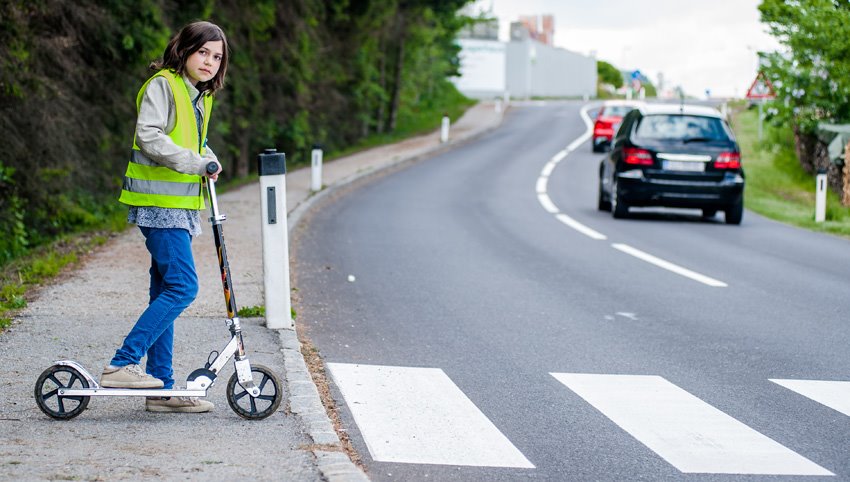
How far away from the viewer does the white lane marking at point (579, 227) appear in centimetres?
1648

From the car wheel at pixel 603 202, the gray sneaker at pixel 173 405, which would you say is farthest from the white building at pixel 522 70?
the gray sneaker at pixel 173 405

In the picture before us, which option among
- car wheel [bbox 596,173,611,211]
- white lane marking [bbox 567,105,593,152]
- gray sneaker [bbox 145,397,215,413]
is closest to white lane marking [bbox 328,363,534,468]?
gray sneaker [bbox 145,397,215,413]

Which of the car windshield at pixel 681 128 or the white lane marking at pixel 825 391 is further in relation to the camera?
the car windshield at pixel 681 128

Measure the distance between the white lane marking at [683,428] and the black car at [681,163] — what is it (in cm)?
1128

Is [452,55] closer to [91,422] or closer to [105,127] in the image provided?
[105,127]

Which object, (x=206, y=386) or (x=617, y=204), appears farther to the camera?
(x=617, y=204)

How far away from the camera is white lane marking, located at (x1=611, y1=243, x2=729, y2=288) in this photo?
1180cm

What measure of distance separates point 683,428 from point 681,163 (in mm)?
12609

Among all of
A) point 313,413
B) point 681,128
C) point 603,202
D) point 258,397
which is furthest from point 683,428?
point 603,202

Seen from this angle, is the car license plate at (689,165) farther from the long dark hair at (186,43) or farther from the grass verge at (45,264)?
the long dark hair at (186,43)

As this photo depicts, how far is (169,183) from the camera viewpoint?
5.64m

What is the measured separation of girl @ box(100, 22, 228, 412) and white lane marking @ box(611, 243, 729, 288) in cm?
692

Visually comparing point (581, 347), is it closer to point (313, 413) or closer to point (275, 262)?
point (275, 262)

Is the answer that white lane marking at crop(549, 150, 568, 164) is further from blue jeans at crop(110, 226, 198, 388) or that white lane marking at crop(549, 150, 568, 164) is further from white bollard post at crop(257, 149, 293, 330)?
blue jeans at crop(110, 226, 198, 388)
